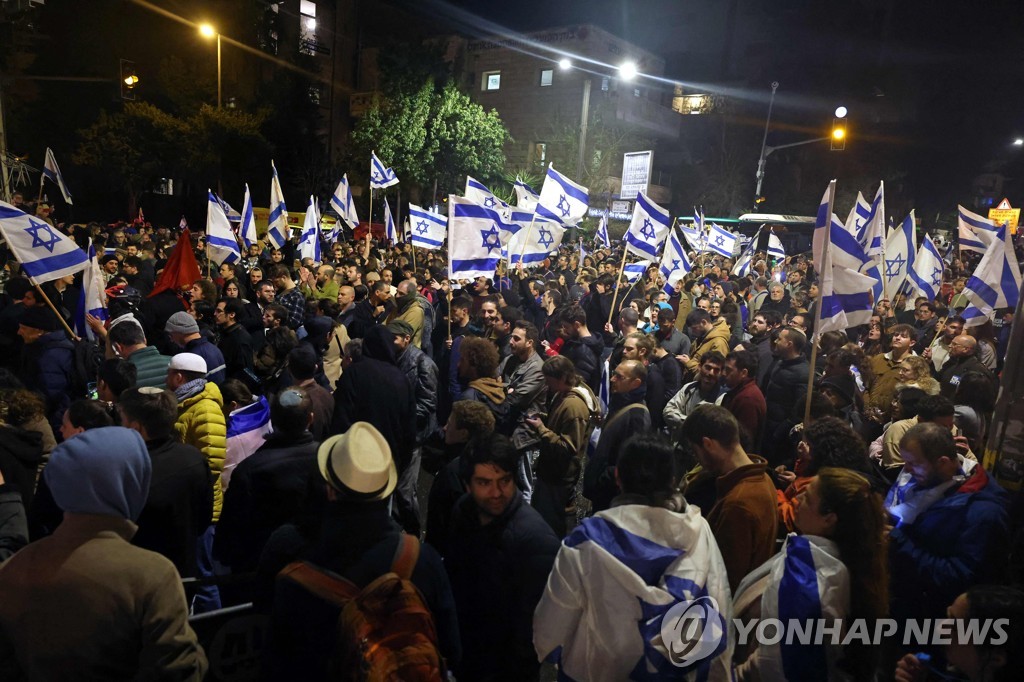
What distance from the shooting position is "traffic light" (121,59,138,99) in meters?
15.8

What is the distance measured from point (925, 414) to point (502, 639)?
341 cm

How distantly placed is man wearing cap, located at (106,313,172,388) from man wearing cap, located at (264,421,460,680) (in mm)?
3320

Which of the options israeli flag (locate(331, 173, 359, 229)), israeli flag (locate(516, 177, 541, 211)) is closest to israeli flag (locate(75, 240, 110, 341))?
israeli flag (locate(516, 177, 541, 211))

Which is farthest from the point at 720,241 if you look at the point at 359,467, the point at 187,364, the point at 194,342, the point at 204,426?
the point at 359,467

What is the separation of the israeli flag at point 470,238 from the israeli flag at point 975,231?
8174mm

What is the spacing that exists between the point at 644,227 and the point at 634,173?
27.0m

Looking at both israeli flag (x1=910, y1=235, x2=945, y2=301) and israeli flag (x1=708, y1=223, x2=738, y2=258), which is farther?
israeli flag (x1=708, y1=223, x2=738, y2=258)

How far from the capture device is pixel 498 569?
301 cm

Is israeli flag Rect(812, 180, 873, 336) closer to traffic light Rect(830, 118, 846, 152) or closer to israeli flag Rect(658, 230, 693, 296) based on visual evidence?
israeli flag Rect(658, 230, 693, 296)

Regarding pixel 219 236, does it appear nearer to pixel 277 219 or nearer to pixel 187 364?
pixel 277 219

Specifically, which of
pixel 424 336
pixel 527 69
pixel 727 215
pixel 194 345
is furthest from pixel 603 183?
pixel 194 345

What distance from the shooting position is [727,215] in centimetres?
4566

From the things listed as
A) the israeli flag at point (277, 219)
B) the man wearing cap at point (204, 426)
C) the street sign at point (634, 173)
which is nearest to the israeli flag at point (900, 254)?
the man wearing cap at point (204, 426)

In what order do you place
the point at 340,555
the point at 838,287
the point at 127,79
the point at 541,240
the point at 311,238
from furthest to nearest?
1. the point at 127,79
2. the point at 311,238
3. the point at 541,240
4. the point at 838,287
5. the point at 340,555
